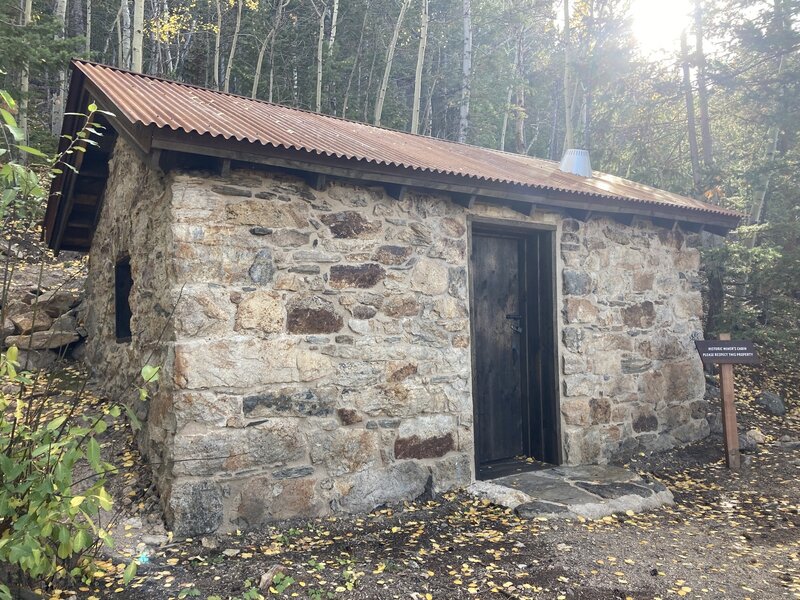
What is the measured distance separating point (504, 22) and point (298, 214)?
17476 millimetres

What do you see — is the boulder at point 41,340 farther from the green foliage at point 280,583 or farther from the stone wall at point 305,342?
the green foliage at point 280,583

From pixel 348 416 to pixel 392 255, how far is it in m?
1.30

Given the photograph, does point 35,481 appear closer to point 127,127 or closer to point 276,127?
point 127,127

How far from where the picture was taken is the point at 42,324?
24.5ft

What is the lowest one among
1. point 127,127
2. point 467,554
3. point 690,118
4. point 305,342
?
point 467,554

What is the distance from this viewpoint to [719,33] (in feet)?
36.3

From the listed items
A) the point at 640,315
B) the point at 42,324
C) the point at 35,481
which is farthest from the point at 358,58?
the point at 35,481

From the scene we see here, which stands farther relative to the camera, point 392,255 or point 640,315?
point 640,315

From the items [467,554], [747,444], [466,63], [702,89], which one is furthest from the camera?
[466,63]

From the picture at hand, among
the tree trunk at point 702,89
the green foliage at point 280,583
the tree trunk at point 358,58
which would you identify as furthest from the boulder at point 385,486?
the tree trunk at point 358,58

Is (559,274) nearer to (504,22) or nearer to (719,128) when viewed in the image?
(719,128)

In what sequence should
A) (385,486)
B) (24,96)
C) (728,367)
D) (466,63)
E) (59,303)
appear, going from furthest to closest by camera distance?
(466,63)
(24,96)
(59,303)
(728,367)
(385,486)

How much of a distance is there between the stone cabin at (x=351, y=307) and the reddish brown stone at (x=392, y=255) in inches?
0.6

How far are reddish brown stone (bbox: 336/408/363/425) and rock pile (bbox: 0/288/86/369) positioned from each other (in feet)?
13.8
